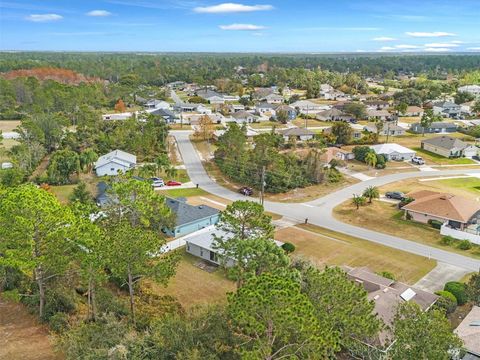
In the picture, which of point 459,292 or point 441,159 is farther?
point 441,159

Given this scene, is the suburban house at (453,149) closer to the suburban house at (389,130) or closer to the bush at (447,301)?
the suburban house at (389,130)

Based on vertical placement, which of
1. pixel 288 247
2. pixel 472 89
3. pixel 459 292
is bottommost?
pixel 288 247

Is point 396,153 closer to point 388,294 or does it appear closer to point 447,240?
point 447,240

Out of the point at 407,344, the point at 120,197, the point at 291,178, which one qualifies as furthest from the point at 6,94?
the point at 407,344

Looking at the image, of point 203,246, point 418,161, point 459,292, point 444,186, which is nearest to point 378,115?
point 418,161

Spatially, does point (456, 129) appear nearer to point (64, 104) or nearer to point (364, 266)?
Result: point (364, 266)

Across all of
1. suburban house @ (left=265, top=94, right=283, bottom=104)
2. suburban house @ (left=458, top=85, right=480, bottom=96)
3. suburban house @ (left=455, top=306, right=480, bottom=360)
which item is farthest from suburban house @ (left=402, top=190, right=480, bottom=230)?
suburban house @ (left=458, top=85, right=480, bottom=96)
